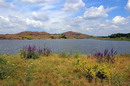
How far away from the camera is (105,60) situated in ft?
28.1

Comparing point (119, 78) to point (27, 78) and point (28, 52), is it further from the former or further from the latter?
point (28, 52)

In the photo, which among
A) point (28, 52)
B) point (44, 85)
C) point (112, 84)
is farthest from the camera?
point (28, 52)

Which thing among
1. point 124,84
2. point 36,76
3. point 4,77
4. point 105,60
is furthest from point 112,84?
point 4,77

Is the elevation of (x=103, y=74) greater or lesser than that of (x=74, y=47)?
greater

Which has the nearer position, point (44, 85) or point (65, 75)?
point (44, 85)

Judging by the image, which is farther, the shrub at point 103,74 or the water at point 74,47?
the water at point 74,47

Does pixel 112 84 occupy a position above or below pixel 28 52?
below

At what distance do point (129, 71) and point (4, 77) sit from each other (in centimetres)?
632

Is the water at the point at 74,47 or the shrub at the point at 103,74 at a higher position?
the shrub at the point at 103,74

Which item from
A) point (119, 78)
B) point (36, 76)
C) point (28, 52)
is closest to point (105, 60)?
point (119, 78)

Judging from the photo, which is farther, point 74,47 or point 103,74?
point 74,47

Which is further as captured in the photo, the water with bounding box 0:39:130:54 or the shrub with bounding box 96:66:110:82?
the water with bounding box 0:39:130:54

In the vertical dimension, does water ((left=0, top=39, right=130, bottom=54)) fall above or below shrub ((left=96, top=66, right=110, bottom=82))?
below

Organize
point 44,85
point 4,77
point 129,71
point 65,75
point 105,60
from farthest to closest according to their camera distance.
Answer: point 105,60 → point 129,71 → point 65,75 → point 4,77 → point 44,85
